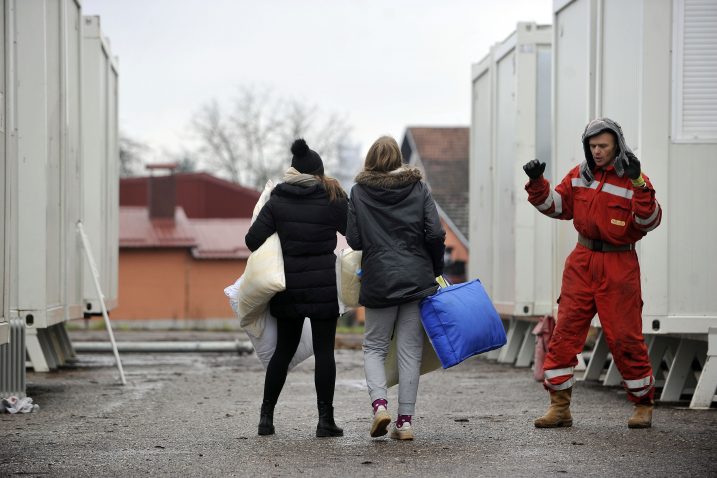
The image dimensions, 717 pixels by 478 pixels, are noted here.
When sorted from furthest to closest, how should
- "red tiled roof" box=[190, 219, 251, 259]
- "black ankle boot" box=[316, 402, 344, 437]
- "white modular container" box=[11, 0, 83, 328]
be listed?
"red tiled roof" box=[190, 219, 251, 259] < "white modular container" box=[11, 0, 83, 328] < "black ankle boot" box=[316, 402, 344, 437]

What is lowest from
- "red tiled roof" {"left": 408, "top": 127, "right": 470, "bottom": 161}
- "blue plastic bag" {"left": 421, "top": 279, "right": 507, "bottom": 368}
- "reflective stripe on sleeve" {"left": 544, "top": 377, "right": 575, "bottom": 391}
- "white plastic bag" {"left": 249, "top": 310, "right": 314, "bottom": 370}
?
"reflective stripe on sleeve" {"left": 544, "top": 377, "right": 575, "bottom": 391}

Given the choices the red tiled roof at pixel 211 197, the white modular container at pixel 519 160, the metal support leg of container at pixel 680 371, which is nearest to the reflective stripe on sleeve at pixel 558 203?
the metal support leg of container at pixel 680 371

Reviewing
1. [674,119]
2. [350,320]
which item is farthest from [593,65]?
[350,320]

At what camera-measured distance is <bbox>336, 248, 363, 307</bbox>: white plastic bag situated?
8000 mm

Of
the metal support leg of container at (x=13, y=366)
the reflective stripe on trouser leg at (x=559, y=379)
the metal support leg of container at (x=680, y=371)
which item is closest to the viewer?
the reflective stripe on trouser leg at (x=559, y=379)

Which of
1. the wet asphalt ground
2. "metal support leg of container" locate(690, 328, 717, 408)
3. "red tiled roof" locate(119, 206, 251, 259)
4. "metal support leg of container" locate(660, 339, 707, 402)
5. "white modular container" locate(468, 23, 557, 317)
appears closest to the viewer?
the wet asphalt ground

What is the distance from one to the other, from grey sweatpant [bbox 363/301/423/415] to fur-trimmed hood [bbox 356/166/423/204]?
0.64 m

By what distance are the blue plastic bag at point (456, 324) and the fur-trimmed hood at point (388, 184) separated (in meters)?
0.61

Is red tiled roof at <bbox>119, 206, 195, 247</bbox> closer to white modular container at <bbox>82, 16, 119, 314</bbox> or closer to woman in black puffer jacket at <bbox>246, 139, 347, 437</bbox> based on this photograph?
white modular container at <bbox>82, 16, 119, 314</bbox>

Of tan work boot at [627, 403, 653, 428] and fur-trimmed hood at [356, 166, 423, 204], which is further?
tan work boot at [627, 403, 653, 428]

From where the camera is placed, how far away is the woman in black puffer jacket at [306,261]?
7.87 meters

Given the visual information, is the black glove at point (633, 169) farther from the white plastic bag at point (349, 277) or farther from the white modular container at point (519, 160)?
the white modular container at point (519, 160)

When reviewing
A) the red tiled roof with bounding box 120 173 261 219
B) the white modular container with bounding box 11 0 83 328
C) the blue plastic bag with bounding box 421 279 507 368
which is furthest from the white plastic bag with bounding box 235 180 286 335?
the red tiled roof with bounding box 120 173 261 219

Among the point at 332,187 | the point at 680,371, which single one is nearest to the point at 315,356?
the point at 332,187
